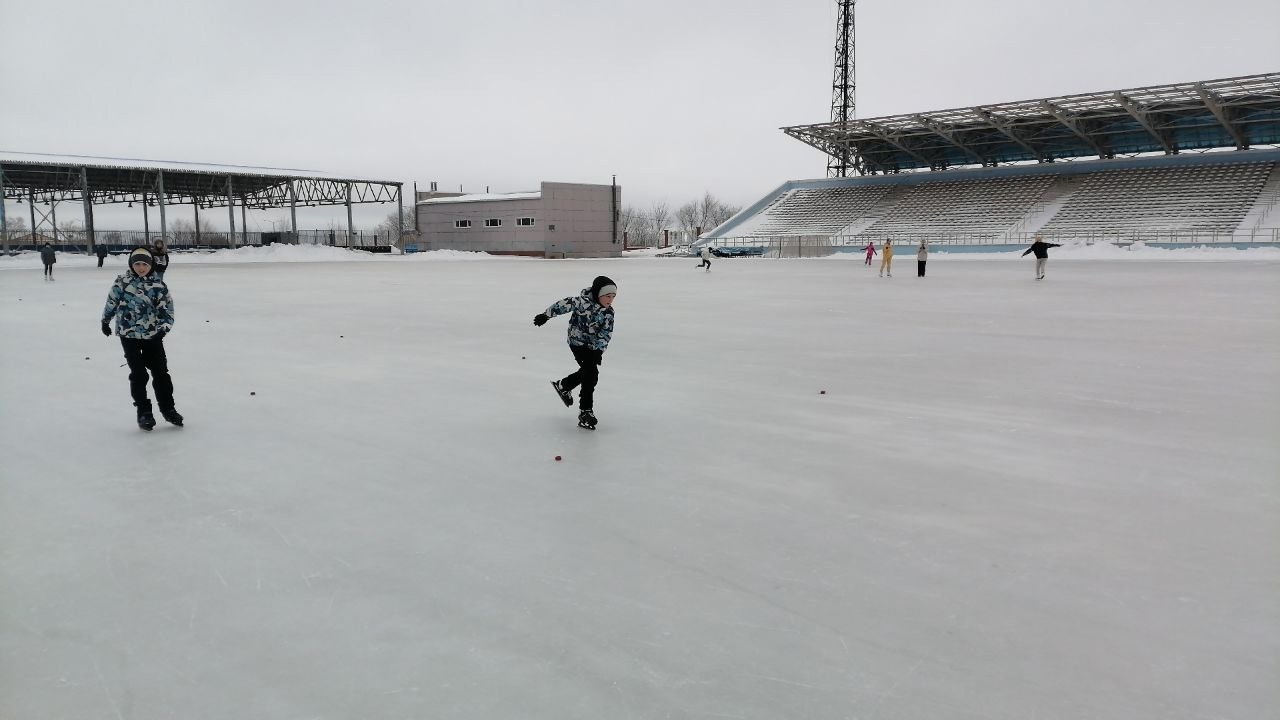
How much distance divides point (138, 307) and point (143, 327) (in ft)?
0.53

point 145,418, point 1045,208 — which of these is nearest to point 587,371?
point 145,418

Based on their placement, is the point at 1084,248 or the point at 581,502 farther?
the point at 1084,248

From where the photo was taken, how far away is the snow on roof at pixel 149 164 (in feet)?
140

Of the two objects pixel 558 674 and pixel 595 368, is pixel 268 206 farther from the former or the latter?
pixel 558 674

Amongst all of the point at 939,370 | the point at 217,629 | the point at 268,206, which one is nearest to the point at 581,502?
the point at 217,629

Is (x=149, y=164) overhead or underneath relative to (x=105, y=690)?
overhead

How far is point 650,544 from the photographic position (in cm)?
400

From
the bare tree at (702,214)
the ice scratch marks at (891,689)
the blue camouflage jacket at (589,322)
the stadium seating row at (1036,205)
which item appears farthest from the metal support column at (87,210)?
the bare tree at (702,214)

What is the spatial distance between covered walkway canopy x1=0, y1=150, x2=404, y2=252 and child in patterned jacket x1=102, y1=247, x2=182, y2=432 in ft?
139

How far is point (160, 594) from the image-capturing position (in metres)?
3.45

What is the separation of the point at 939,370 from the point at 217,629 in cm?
763

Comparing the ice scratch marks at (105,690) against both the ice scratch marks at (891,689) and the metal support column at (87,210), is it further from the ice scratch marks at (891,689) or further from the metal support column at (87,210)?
the metal support column at (87,210)

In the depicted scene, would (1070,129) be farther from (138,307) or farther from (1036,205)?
(138,307)

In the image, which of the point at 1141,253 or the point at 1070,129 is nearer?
the point at 1141,253
